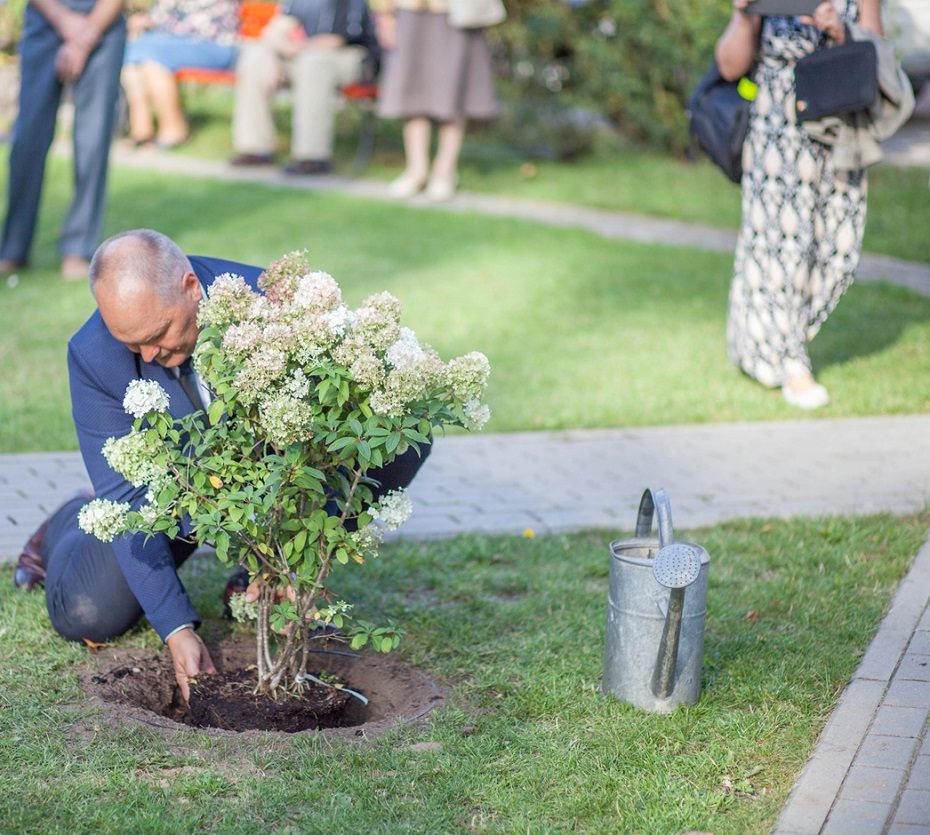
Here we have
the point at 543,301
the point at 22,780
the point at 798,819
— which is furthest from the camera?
the point at 543,301

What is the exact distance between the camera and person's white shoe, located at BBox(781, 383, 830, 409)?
6.32 meters

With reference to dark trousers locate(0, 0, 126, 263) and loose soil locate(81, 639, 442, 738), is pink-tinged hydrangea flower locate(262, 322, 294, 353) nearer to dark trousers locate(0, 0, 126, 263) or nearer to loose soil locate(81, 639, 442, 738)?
loose soil locate(81, 639, 442, 738)

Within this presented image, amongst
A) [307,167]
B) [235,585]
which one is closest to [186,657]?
[235,585]

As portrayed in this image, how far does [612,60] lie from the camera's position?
12.6 metres

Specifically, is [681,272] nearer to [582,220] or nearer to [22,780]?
[582,220]

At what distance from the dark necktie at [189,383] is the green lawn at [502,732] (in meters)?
0.77

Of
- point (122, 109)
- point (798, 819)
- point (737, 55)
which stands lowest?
point (122, 109)

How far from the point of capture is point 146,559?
3.69 m

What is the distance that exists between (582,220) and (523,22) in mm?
3300

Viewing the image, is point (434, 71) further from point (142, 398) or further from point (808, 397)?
point (142, 398)

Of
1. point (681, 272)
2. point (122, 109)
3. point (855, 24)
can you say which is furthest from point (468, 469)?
point (122, 109)

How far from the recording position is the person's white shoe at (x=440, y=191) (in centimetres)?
1173

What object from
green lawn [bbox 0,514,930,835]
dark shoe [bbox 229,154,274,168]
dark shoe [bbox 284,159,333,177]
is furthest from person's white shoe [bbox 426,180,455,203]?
green lawn [bbox 0,514,930,835]

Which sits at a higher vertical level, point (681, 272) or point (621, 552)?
point (621, 552)
